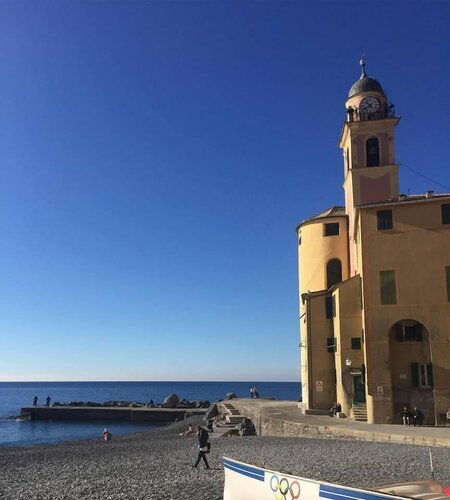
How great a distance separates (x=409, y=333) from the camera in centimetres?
2781

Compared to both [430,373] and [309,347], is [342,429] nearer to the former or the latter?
[430,373]

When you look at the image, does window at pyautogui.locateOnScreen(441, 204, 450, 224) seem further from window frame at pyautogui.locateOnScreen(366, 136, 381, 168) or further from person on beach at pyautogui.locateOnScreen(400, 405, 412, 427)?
person on beach at pyautogui.locateOnScreen(400, 405, 412, 427)

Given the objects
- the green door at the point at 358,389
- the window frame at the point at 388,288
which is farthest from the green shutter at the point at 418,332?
the green door at the point at 358,389

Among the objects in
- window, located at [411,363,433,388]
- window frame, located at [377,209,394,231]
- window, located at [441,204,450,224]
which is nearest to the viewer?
window, located at [411,363,433,388]

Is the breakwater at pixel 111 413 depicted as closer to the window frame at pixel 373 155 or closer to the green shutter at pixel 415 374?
the window frame at pixel 373 155

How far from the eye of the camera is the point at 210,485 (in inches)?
583

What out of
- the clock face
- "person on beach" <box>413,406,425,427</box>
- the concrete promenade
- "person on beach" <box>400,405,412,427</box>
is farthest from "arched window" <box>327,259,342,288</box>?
"person on beach" <box>413,406,425,427</box>

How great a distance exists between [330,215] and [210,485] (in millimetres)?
24633

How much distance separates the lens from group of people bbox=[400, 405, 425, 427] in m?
26.2

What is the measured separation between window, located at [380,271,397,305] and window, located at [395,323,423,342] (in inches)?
56.8

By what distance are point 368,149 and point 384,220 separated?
Answer: 361 inches

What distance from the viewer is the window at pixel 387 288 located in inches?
1092

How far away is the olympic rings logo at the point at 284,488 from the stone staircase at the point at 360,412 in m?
20.7

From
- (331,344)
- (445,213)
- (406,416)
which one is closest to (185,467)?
(406,416)
